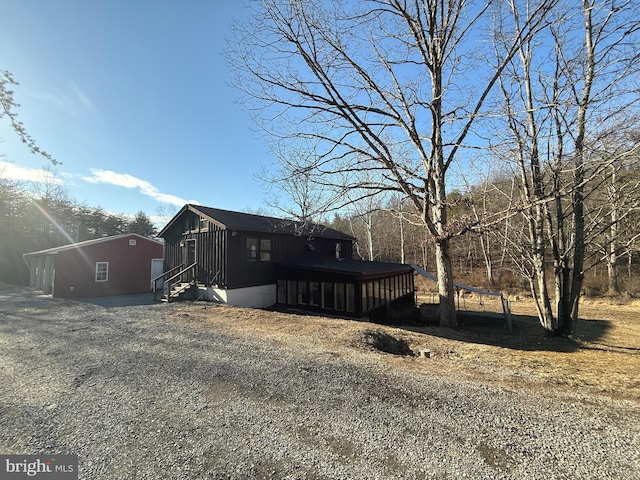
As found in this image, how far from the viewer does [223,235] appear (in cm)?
1266

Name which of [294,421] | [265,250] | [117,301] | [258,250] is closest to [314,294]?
[265,250]

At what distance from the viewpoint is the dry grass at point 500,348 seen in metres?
4.54

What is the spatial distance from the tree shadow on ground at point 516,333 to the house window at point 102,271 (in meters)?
16.0

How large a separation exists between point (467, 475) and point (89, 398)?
472 cm

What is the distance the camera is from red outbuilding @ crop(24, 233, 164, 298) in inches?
578

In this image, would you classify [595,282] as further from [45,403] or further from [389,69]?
[45,403]

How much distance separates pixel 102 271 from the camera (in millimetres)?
15797

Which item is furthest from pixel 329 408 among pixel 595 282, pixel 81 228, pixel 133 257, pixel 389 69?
pixel 81 228

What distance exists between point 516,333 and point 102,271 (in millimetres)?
Answer: 20694

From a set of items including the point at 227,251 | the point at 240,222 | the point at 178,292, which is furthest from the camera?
the point at 240,222

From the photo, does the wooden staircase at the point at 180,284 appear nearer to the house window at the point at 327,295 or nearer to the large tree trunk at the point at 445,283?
the house window at the point at 327,295

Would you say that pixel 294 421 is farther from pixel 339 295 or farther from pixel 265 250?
pixel 265 250

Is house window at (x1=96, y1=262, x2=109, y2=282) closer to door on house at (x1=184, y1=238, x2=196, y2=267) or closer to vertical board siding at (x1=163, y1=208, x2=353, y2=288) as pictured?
vertical board siding at (x1=163, y1=208, x2=353, y2=288)

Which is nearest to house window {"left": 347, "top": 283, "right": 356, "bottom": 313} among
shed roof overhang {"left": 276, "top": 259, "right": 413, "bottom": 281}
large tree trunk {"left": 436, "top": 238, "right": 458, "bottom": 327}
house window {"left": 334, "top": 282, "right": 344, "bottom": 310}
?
house window {"left": 334, "top": 282, "right": 344, "bottom": 310}
